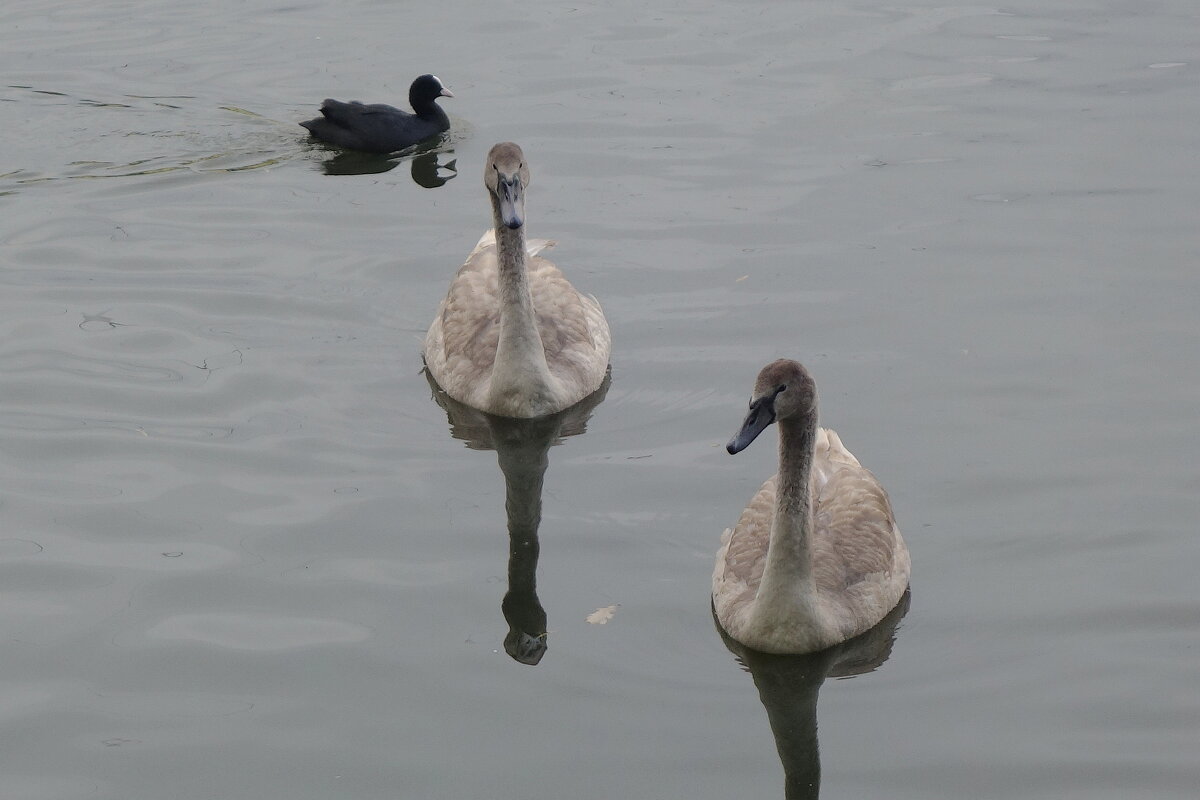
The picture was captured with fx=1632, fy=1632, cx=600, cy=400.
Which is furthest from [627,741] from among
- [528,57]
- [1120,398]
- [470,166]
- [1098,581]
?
[528,57]

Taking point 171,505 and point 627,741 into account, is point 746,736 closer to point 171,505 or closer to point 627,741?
point 627,741

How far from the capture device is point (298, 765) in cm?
733

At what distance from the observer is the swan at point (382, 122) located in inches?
629

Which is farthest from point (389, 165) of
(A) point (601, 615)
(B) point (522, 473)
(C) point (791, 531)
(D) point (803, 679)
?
(D) point (803, 679)

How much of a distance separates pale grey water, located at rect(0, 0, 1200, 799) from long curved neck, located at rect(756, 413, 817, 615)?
44cm

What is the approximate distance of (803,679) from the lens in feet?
26.1

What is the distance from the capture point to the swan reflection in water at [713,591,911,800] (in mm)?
7293

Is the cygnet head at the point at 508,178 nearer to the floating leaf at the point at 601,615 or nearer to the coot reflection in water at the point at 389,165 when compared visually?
the floating leaf at the point at 601,615

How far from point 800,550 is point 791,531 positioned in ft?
0.36

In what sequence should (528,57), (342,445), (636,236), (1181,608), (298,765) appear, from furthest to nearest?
(528,57), (636,236), (342,445), (1181,608), (298,765)

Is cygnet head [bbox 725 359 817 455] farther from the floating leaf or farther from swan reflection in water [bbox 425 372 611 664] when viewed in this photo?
swan reflection in water [bbox 425 372 611 664]

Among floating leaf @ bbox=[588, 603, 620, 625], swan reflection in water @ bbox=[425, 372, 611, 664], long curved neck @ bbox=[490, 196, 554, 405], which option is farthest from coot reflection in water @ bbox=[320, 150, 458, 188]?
floating leaf @ bbox=[588, 603, 620, 625]

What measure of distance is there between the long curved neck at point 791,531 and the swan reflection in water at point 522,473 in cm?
121

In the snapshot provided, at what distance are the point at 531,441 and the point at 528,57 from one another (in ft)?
29.1
